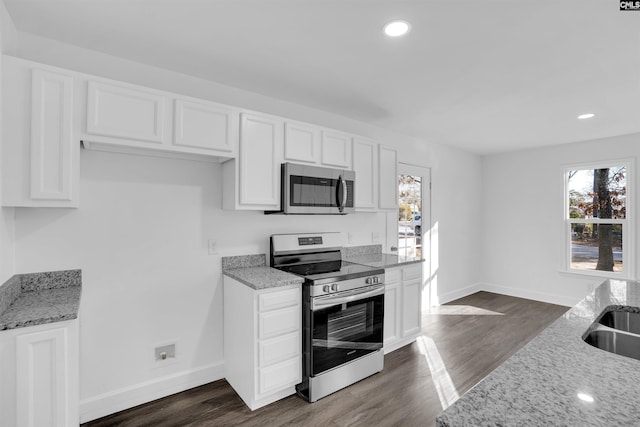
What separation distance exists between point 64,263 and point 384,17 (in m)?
2.55

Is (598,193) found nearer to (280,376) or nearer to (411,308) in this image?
(411,308)

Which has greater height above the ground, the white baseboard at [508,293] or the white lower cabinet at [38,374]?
the white lower cabinet at [38,374]

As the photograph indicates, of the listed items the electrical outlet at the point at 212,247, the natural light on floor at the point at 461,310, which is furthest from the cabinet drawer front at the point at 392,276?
the natural light on floor at the point at 461,310

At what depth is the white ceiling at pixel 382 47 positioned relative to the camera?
70.1 inches

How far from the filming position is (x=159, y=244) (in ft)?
8.21

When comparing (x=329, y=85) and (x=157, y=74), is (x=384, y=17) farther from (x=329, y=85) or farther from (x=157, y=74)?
(x=157, y=74)

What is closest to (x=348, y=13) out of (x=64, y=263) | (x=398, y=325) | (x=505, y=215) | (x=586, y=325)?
(x=586, y=325)

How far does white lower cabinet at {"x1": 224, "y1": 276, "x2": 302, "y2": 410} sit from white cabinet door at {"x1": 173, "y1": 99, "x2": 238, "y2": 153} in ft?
3.57

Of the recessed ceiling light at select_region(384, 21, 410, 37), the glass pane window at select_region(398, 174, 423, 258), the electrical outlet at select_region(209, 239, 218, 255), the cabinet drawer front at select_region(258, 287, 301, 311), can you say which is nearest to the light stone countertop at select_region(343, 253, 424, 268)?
the glass pane window at select_region(398, 174, 423, 258)

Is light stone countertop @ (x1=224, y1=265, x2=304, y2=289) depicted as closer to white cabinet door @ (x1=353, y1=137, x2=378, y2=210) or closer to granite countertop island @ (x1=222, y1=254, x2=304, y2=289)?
granite countertop island @ (x1=222, y1=254, x2=304, y2=289)

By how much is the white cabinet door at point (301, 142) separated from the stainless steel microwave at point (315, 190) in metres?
0.10

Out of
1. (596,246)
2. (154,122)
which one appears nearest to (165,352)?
(154,122)

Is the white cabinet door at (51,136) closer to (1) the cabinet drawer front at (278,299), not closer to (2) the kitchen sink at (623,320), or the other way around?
(1) the cabinet drawer front at (278,299)

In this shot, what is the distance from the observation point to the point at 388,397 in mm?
2525
